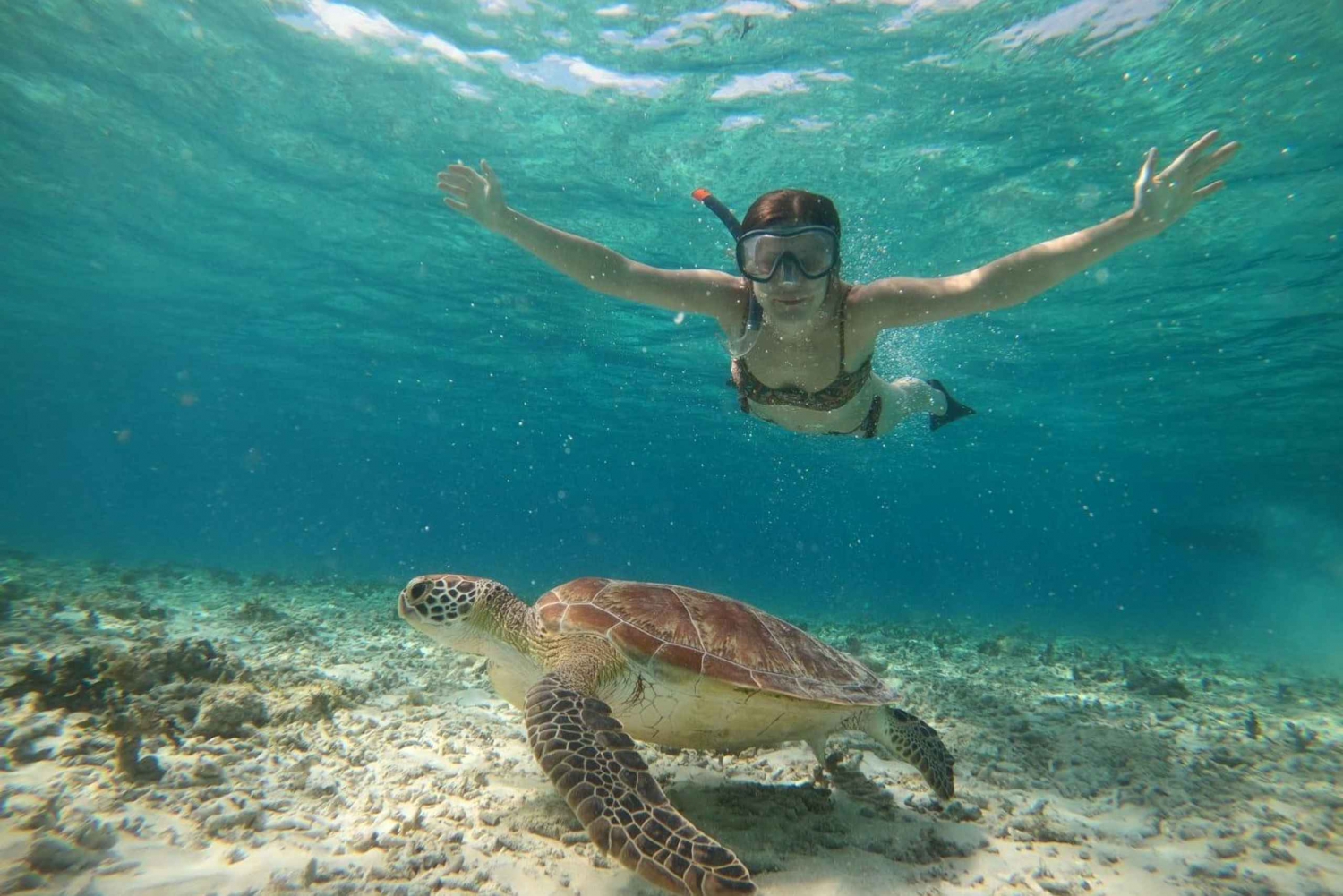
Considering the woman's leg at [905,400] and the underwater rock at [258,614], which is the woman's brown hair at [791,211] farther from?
the underwater rock at [258,614]

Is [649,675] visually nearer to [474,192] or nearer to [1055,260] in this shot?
[474,192]

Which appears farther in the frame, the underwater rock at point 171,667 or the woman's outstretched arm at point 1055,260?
the underwater rock at point 171,667

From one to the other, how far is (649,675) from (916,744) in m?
1.84

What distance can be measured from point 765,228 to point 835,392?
1.74 meters

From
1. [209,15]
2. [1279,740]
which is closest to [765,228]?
[1279,740]

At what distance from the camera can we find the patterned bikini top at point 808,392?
17.4ft

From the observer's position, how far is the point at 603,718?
2842 millimetres

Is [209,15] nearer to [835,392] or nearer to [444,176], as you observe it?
[444,176]

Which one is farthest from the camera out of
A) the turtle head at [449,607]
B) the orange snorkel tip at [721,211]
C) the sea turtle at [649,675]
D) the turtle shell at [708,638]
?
the orange snorkel tip at [721,211]

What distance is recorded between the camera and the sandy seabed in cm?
246

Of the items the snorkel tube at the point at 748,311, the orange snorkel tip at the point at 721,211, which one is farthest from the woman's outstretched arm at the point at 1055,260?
the orange snorkel tip at the point at 721,211

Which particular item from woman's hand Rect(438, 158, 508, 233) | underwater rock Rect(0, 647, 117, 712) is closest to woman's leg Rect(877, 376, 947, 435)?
woman's hand Rect(438, 158, 508, 233)

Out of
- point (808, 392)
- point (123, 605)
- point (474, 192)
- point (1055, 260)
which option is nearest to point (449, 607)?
point (474, 192)

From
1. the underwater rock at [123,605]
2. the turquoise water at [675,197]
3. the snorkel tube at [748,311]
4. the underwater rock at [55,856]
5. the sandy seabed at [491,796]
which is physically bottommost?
the underwater rock at [123,605]
